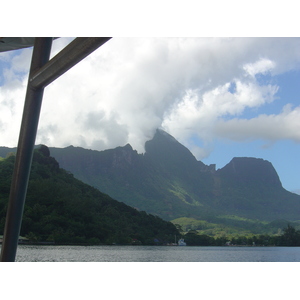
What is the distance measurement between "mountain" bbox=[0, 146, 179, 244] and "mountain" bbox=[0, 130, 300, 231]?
21636mm

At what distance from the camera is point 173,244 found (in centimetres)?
6078

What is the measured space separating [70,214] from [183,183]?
66.7m

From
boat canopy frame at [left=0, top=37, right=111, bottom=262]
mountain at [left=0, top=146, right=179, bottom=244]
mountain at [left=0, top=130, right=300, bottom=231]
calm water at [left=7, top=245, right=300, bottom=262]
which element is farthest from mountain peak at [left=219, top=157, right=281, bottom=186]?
boat canopy frame at [left=0, top=37, right=111, bottom=262]

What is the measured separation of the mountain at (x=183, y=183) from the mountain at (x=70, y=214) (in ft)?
71.0

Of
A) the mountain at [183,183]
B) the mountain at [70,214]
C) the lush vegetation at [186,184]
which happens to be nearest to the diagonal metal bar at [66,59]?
the mountain at [70,214]

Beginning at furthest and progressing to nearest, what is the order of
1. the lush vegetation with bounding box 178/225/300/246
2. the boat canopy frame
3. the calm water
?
the lush vegetation with bounding box 178/225/300/246 → the calm water → the boat canopy frame

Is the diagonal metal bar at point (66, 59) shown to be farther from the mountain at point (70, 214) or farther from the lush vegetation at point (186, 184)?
the lush vegetation at point (186, 184)

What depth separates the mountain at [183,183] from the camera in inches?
3332

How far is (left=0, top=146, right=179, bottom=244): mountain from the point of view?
44.0 metres

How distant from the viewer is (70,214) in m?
47.8

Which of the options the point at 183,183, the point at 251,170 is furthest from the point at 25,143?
the point at 251,170

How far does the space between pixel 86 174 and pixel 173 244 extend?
3182 cm

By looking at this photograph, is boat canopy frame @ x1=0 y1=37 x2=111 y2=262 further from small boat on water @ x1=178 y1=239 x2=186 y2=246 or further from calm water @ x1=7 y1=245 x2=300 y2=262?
small boat on water @ x1=178 y1=239 x2=186 y2=246

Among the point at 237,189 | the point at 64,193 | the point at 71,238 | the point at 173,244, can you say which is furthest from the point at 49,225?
the point at 237,189
